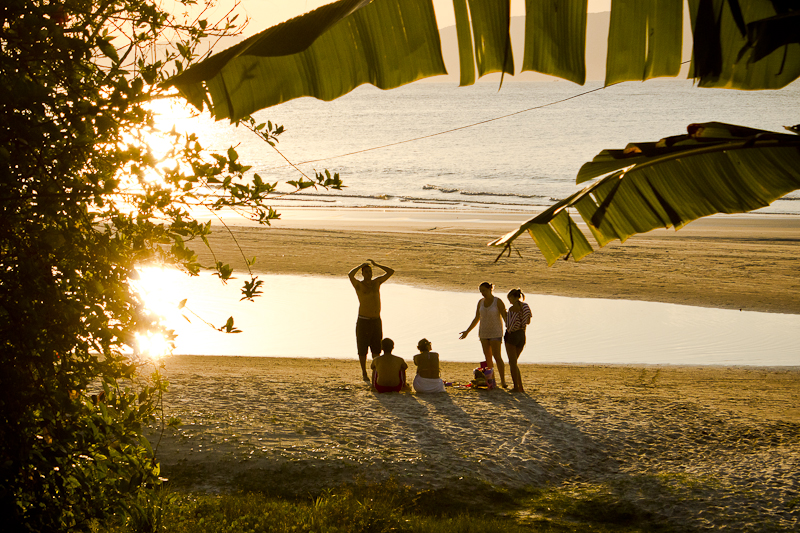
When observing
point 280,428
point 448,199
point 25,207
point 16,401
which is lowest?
point 280,428

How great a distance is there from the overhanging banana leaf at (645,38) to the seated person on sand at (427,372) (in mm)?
6511

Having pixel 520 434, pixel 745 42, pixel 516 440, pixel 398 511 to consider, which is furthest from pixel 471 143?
pixel 745 42

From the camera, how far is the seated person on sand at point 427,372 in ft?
31.4

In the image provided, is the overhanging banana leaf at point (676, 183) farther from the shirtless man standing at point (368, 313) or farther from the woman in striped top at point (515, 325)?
the shirtless man standing at point (368, 313)

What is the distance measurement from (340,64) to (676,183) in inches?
88.9

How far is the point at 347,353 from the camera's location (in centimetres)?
1333

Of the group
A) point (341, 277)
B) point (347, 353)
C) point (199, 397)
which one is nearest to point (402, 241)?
point (341, 277)

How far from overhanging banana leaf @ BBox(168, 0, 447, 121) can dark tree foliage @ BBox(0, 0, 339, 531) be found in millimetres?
278

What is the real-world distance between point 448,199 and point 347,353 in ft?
106

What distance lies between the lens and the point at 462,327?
15414 mm

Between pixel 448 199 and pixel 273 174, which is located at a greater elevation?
pixel 273 174

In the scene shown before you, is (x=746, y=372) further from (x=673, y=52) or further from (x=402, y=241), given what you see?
(x=402, y=241)

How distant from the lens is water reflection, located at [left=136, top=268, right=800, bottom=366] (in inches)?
526

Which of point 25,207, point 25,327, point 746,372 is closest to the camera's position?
point 25,327
